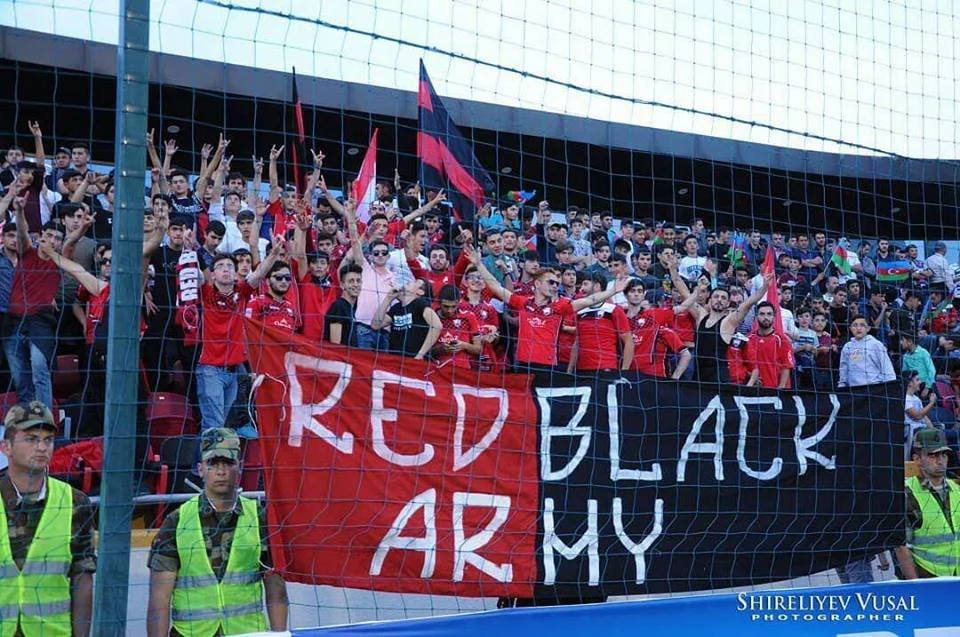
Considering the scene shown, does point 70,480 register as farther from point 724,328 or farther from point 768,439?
point 724,328

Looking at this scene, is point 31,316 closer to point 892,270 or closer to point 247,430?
point 247,430

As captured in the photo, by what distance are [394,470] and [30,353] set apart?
3.05 metres

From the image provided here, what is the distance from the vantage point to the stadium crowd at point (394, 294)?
697 cm

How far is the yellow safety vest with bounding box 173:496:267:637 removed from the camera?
4.77m

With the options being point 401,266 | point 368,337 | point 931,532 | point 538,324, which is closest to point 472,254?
point 538,324

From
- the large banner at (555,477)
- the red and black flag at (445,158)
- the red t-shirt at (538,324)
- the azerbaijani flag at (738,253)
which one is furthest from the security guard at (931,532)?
the azerbaijani flag at (738,253)

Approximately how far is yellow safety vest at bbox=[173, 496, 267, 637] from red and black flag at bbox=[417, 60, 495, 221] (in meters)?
3.06

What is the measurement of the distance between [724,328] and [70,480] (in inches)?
190

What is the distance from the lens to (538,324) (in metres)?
8.02

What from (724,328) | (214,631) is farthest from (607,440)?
(724,328)

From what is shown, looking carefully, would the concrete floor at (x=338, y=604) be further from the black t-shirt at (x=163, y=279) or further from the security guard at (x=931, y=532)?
the black t-shirt at (x=163, y=279)

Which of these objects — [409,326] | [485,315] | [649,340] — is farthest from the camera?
[649,340]

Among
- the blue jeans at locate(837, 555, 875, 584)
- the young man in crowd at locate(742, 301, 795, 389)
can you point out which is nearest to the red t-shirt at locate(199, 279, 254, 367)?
the young man in crowd at locate(742, 301, 795, 389)

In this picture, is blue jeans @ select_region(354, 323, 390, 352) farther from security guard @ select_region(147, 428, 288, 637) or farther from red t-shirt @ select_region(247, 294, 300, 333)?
security guard @ select_region(147, 428, 288, 637)
